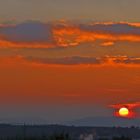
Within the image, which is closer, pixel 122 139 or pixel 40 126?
pixel 122 139

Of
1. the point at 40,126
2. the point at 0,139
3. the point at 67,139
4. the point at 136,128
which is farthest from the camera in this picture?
the point at 40,126

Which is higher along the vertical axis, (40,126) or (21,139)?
(40,126)

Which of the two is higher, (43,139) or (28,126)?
(28,126)

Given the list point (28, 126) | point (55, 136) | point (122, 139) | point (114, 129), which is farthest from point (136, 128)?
point (55, 136)

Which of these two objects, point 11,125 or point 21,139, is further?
point 11,125

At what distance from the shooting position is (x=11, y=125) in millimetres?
157250

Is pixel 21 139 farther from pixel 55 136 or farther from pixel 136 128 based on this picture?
pixel 136 128

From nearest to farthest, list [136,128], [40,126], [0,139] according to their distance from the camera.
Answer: [0,139] < [136,128] < [40,126]

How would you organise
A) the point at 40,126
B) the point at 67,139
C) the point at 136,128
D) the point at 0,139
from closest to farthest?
the point at 67,139 < the point at 0,139 < the point at 136,128 < the point at 40,126

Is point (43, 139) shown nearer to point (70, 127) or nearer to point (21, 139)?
point (21, 139)

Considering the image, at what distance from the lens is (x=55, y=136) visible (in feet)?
276

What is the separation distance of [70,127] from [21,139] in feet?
206

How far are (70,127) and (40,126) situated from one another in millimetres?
8421

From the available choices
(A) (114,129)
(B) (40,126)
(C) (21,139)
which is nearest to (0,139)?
(C) (21,139)
